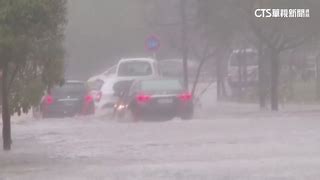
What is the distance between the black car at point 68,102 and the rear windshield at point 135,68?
4.68 meters

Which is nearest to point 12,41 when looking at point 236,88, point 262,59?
point 262,59

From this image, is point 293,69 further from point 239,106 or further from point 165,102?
point 165,102

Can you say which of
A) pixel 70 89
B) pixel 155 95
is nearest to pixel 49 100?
pixel 70 89

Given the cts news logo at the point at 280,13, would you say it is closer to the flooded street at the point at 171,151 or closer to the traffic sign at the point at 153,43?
the flooded street at the point at 171,151

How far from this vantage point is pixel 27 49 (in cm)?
1714

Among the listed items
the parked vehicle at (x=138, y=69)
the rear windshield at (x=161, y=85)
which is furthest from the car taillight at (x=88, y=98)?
the rear windshield at (x=161, y=85)

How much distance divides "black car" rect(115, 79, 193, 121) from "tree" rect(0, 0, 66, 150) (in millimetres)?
10793

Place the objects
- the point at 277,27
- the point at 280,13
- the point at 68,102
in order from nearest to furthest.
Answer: the point at 280,13 < the point at 277,27 < the point at 68,102

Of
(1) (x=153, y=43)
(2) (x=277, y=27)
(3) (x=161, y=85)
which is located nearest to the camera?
(3) (x=161, y=85)

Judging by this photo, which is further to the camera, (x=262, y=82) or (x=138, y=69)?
(x=138, y=69)

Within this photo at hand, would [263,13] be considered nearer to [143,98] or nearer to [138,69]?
[143,98]

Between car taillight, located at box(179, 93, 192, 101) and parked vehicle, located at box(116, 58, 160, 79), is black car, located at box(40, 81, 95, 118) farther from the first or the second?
car taillight, located at box(179, 93, 192, 101)

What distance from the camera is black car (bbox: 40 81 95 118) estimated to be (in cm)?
3525

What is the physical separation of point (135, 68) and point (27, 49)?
2365cm
